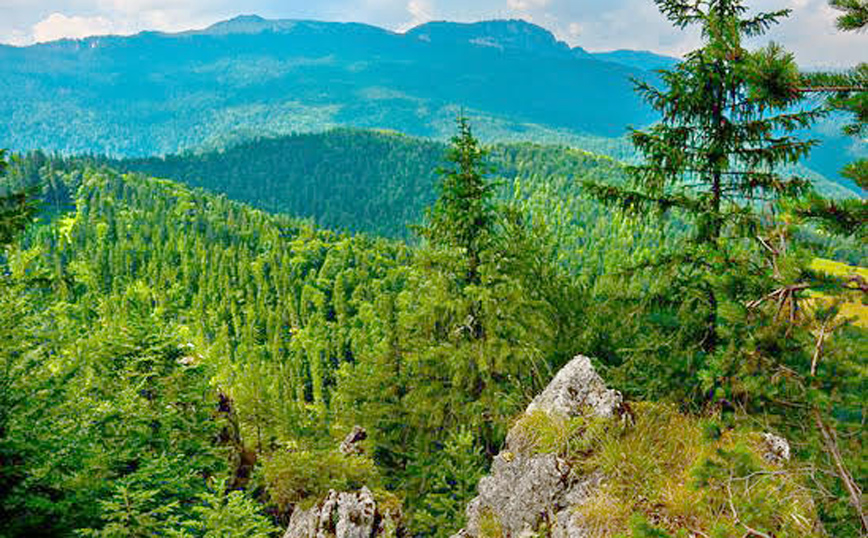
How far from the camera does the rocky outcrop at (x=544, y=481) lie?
22.7 feet

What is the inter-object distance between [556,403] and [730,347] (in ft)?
9.46

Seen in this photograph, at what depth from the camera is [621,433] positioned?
7.21m

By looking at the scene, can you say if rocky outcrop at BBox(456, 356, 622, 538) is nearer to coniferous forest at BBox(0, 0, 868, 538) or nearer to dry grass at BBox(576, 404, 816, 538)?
coniferous forest at BBox(0, 0, 868, 538)

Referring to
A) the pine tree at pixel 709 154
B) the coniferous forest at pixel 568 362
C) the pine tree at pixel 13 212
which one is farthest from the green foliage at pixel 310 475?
the pine tree at pixel 709 154

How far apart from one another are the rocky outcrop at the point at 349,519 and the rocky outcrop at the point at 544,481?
10.1 ft

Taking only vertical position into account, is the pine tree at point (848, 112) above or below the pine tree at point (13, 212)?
above

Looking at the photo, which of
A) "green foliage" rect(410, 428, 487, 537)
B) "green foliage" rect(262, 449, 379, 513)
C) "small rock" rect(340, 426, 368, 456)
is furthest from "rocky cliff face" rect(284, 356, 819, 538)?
"small rock" rect(340, 426, 368, 456)

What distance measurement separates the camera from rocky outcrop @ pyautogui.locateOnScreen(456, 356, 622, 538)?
6914mm

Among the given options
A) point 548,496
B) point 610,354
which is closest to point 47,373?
point 548,496

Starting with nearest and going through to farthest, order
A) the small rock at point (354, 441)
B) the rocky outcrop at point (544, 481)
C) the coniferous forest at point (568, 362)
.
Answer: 1. the coniferous forest at point (568, 362)
2. the rocky outcrop at point (544, 481)
3. the small rock at point (354, 441)

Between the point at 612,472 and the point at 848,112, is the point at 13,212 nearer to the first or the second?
the point at 612,472

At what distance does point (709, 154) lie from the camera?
955 cm

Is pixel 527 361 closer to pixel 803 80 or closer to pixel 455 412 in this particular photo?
pixel 455 412

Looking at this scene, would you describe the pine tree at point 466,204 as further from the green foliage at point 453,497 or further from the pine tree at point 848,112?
the pine tree at point 848,112
